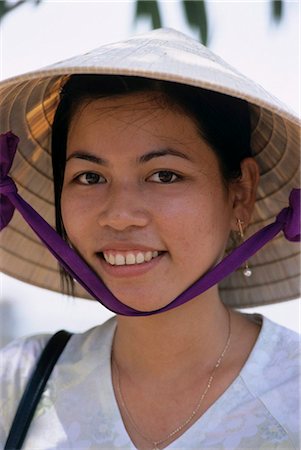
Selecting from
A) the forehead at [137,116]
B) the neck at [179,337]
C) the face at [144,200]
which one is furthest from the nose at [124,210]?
the neck at [179,337]

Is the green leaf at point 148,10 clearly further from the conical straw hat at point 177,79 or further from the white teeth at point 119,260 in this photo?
the white teeth at point 119,260

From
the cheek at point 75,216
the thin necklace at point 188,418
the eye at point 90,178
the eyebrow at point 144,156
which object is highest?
the eyebrow at point 144,156

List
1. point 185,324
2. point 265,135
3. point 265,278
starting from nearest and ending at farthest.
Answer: point 185,324, point 265,135, point 265,278

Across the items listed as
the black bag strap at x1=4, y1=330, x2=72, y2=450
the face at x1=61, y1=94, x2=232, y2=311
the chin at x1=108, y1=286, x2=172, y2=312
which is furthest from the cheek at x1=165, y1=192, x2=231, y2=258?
the black bag strap at x1=4, y1=330, x2=72, y2=450

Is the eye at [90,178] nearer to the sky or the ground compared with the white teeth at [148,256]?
nearer to the sky

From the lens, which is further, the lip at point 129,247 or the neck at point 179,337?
the neck at point 179,337

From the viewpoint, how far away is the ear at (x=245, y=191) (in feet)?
6.34

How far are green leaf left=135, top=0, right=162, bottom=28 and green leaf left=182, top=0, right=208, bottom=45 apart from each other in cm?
6

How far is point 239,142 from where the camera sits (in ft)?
6.34

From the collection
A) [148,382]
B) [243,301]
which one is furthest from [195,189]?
[243,301]

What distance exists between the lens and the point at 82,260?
1836 millimetres

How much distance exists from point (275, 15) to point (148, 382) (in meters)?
0.90

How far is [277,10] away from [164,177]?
432mm

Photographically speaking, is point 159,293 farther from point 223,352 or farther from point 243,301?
point 243,301
